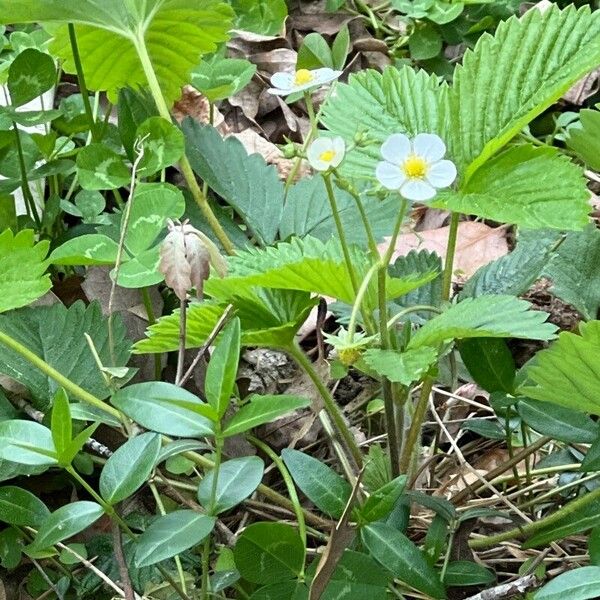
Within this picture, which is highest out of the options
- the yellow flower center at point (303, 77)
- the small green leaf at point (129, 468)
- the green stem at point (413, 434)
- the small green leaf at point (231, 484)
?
the yellow flower center at point (303, 77)

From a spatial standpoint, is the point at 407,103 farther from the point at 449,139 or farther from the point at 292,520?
the point at 292,520

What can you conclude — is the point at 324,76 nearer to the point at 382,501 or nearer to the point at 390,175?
the point at 390,175

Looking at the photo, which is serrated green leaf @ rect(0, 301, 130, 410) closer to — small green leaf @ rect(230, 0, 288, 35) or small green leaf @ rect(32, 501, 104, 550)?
small green leaf @ rect(32, 501, 104, 550)

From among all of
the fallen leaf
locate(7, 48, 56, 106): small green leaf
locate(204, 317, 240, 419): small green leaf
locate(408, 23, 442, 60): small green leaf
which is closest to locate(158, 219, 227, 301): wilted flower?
locate(204, 317, 240, 419): small green leaf

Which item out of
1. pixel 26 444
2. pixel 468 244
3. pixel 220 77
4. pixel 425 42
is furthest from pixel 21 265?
pixel 425 42

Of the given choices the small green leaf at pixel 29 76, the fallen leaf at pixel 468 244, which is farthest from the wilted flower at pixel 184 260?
the fallen leaf at pixel 468 244

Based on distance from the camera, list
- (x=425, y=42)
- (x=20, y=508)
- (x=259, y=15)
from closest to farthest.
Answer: (x=20, y=508) < (x=259, y=15) < (x=425, y=42)

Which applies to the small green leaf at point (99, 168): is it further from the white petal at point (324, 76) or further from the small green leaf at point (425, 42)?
the small green leaf at point (425, 42)

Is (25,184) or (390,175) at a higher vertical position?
(390,175)
